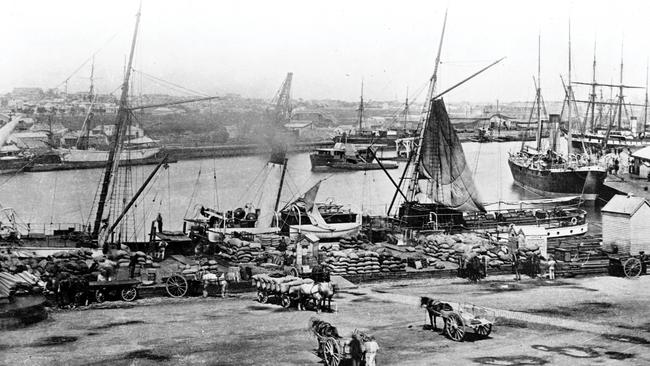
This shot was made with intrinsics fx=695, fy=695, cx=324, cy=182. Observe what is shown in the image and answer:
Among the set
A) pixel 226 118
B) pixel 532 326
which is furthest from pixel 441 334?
pixel 226 118

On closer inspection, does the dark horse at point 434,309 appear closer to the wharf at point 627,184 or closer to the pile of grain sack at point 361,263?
the pile of grain sack at point 361,263

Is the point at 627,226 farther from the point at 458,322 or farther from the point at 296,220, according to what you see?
the point at 458,322

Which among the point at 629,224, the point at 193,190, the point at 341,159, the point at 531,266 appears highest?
the point at 341,159

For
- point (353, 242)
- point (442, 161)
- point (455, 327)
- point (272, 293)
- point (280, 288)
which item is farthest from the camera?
point (442, 161)

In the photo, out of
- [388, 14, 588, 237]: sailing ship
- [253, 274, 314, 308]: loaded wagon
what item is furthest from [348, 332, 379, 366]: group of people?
[388, 14, 588, 237]: sailing ship

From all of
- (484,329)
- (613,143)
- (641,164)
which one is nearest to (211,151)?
(641,164)

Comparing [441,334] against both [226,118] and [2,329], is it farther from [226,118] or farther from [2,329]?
[226,118]

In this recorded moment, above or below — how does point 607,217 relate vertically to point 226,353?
above

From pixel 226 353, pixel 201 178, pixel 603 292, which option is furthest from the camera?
pixel 201 178
